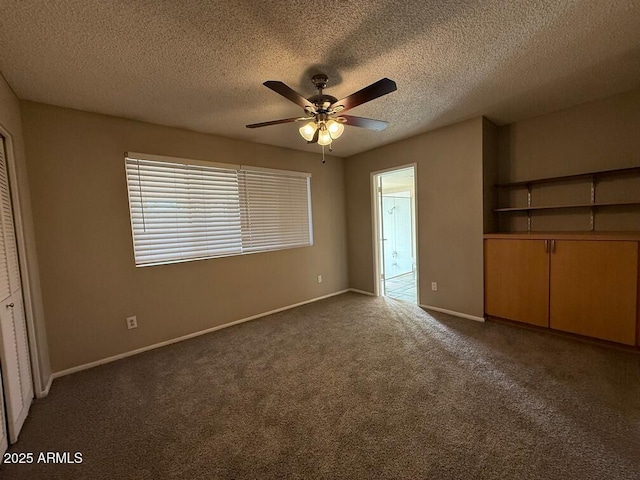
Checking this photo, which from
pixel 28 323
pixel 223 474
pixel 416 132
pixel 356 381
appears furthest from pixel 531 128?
pixel 28 323

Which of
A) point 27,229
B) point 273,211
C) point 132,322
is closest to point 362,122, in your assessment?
point 273,211

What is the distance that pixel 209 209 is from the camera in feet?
10.6

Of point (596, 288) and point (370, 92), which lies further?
point (596, 288)

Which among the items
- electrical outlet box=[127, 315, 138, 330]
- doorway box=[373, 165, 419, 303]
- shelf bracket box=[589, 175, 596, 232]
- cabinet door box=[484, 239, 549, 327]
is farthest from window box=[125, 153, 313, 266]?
shelf bracket box=[589, 175, 596, 232]

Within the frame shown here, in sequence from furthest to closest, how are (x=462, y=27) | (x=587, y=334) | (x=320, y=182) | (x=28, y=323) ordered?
(x=320, y=182), (x=587, y=334), (x=28, y=323), (x=462, y=27)

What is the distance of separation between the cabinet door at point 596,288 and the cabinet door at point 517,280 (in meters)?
0.09

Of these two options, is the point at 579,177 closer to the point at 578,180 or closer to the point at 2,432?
the point at 578,180

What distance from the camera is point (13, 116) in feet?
6.79

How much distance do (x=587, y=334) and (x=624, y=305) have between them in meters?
0.39

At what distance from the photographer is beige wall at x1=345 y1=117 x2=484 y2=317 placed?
317 centimetres

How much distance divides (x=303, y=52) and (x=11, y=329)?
259 cm

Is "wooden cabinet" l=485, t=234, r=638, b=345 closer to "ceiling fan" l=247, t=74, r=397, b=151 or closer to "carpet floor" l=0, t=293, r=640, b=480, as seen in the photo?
"carpet floor" l=0, t=293, r=640, b=480

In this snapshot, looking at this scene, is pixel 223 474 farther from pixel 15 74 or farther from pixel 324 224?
pixel 324 224

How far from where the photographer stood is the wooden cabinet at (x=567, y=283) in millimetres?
2346
